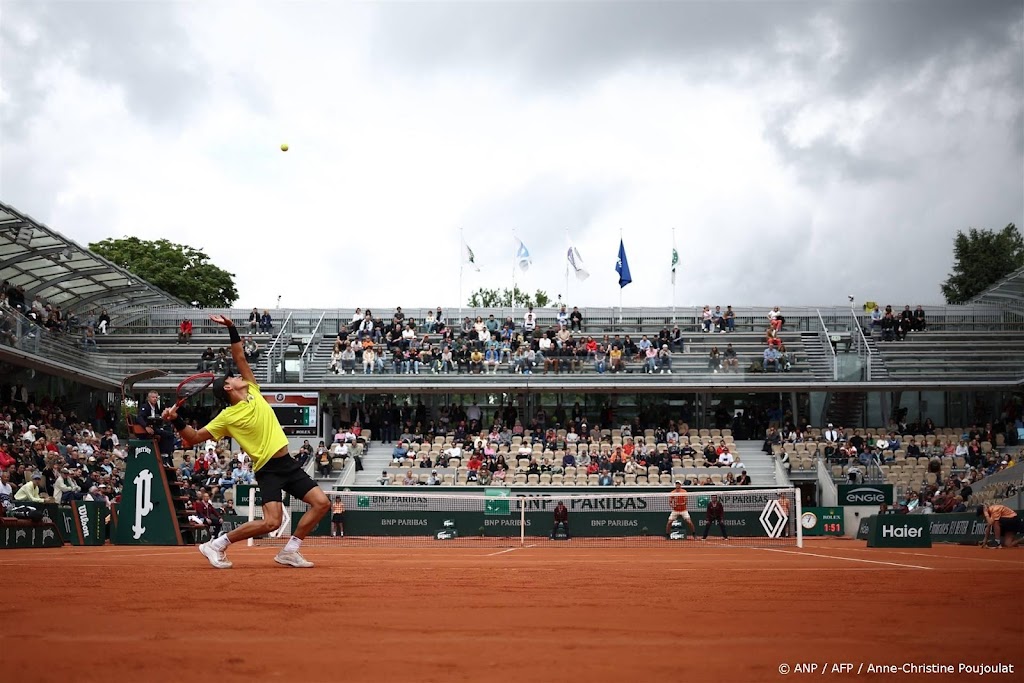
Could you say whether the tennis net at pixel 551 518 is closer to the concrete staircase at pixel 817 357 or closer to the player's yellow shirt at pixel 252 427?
the concrete staircase at pixel 817 357

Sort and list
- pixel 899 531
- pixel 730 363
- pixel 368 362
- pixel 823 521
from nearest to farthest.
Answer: pixel 899 531
pixel 823 521
pixel 730 363
pixel 368 362

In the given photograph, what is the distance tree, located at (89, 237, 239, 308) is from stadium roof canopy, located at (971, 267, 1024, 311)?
45.6 meters

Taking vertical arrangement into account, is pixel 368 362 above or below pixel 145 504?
above

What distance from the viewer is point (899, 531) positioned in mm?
22797

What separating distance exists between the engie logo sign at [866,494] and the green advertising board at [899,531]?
1201cm

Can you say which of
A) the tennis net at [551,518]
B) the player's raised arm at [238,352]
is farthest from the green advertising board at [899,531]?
the player's raised arm at [238,352]

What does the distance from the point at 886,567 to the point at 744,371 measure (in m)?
30.7

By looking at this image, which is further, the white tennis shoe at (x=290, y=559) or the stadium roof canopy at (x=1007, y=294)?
the stadium roof canopy at (x=1007, y=294)

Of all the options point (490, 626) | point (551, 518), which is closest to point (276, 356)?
point (551, 518)

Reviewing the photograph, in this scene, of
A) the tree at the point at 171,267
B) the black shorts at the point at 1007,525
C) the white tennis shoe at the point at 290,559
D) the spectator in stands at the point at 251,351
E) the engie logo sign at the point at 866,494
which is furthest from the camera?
the tree at the point at 171,267

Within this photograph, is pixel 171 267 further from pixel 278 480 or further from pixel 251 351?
pixel 278 480

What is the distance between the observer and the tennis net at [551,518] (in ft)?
103

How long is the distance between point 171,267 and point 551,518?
44.9 meters

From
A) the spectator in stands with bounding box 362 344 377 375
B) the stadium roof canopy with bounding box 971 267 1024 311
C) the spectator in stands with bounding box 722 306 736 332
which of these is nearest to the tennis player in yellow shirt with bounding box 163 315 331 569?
the spectator in stands with bounding box 362 344 377 375
